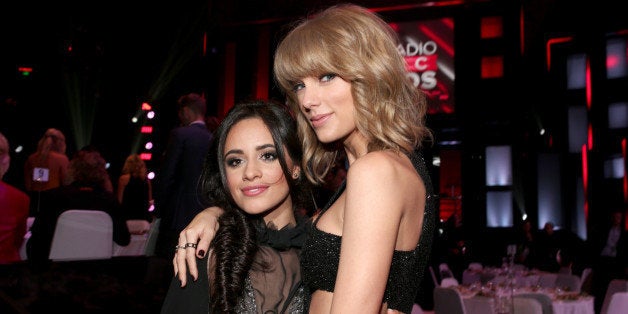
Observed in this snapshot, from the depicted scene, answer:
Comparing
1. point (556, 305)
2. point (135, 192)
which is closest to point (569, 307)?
point (556, 305)

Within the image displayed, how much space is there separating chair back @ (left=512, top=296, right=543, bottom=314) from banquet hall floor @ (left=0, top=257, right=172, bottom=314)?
4307 mm

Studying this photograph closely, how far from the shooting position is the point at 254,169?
1892 millimetres

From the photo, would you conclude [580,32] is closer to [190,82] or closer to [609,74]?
[609,74]

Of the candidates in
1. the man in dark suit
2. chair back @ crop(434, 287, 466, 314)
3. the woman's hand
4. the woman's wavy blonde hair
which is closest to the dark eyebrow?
the woman's hand

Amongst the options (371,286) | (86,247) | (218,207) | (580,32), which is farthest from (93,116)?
(371,286)

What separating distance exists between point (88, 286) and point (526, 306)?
4.64m

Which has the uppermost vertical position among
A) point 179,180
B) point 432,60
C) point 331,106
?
point 432,60

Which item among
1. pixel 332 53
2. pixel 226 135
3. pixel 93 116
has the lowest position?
pixel 226 135

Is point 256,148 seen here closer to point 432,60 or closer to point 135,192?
point 135,192

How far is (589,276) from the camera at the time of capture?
9.29 meters

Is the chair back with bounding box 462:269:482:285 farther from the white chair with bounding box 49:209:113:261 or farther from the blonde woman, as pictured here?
the blonde woman

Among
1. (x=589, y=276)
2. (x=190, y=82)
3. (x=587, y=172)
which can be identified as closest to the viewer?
(x=589, y=276)

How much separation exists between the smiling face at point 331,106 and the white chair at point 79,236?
2.70 meters

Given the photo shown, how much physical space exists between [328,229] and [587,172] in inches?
432
